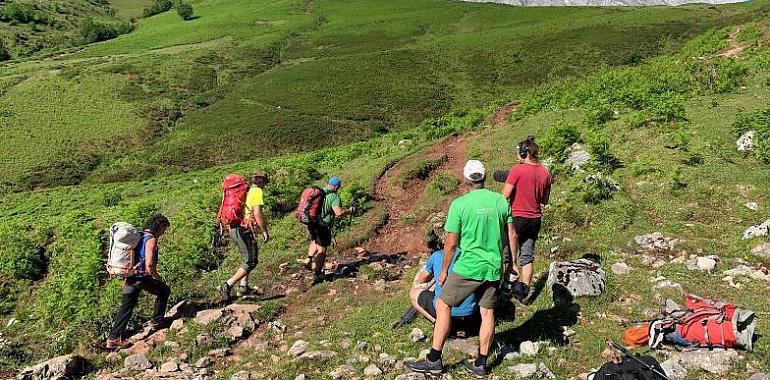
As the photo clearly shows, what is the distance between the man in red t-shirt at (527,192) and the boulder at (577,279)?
0.69m

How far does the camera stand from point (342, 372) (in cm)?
777

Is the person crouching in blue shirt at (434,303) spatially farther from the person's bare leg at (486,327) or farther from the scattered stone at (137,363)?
the scattered stone at (137,363)

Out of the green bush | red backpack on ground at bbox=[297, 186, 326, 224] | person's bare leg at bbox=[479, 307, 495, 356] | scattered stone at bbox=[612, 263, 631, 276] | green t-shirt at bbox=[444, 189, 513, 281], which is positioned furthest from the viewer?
the green bush

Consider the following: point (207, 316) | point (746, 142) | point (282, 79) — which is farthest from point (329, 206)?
point (282, 79)

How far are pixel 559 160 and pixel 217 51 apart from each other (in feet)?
250

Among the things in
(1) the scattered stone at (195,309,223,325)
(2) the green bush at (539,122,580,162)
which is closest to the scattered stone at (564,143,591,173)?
(2) the green bush at (539,122,580,162)

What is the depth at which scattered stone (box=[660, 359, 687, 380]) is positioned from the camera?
6.79 meters

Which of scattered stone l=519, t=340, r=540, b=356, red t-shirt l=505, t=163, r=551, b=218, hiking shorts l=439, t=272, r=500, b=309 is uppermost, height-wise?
red t-shirt l=505, t=163, r=551, b=218

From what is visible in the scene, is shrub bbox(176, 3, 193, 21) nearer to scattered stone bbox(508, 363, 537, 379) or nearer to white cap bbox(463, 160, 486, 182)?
white cap bbox(463, 160, 486, 182)

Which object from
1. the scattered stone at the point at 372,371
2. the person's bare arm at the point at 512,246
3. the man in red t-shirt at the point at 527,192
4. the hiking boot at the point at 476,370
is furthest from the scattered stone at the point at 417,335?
the man in red t-shirt at the point at 527,192

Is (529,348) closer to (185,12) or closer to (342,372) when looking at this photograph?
(342,372)

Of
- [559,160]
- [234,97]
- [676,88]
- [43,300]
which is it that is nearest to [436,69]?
[234,97]

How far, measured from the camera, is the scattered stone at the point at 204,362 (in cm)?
872

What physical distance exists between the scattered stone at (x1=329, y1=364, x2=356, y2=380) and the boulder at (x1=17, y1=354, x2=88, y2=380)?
13.7 feet
